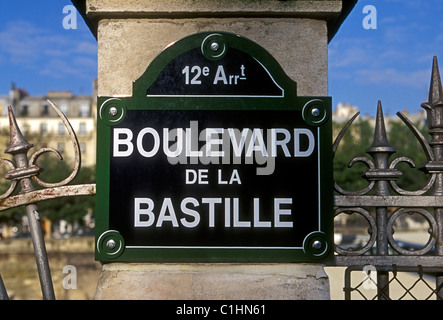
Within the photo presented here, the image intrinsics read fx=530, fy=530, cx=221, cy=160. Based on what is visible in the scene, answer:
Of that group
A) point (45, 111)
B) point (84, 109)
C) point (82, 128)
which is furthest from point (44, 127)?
point (84, 109)

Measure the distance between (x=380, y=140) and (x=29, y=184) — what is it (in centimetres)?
172

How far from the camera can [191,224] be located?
2.35 meters

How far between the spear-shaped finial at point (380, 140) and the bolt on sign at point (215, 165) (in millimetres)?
299

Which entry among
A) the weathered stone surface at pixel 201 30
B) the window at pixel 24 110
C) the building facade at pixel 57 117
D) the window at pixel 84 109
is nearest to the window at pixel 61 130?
the building facade at pixel 57 117

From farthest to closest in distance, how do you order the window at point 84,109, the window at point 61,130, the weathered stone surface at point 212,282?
the window at point 84,109 < the window at point 61,130 < the weathered stone surface at point 212,282

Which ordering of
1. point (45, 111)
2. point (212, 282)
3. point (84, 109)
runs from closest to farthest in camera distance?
point (212, 282)
point (45, 111)
point (84, 109)

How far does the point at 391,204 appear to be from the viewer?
252 centimetres

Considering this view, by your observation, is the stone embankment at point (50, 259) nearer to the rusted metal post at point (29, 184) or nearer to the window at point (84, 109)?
the rusted metal post at point (29, 184)

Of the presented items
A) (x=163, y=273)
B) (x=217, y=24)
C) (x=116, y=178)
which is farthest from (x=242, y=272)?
(x=217, y=24)

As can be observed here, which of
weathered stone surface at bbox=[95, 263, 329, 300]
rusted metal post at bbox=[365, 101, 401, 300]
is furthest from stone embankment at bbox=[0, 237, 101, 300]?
rusted metal post at bbox=[365, 101, 401, 300]

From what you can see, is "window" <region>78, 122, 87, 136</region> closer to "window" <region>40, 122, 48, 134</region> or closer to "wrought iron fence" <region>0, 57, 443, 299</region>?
"window" <region>40, 122, 48, 134</region>

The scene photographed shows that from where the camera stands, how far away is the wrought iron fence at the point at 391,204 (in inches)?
98.4

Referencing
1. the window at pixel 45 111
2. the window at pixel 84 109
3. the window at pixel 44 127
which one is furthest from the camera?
the window at pixel 84 109

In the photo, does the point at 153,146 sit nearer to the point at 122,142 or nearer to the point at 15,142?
the point at 122,142
